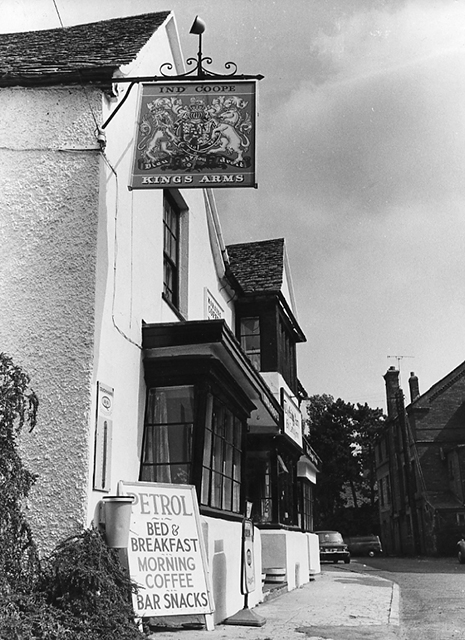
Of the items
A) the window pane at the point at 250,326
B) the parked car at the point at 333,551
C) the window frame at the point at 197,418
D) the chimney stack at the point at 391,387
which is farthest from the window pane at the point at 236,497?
the chimney stack at the point at 391,387

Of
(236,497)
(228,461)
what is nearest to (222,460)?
(228,461)

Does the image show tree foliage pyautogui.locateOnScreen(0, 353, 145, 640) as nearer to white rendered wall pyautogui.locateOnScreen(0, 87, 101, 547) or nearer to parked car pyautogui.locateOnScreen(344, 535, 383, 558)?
white rendered wall pyautogui.locateOnScreen(0, 87, 101, 547)

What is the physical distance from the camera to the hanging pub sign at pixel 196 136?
8.16 m

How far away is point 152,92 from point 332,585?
12813 mm

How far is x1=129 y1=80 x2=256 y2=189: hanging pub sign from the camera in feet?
26.8

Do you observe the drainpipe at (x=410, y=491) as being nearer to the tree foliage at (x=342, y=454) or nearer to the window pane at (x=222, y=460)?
the tree foliage at (x=342, y=454)

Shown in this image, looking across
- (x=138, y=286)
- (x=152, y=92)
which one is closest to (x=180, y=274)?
→ (x=138, y=286)

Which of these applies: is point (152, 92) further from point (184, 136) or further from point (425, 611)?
point (425, 611)

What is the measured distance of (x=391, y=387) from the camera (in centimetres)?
5088

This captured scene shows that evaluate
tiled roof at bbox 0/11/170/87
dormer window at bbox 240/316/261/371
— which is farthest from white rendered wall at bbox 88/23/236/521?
A: dormer window at bbox 240/316/261/371

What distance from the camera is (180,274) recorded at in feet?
37.8

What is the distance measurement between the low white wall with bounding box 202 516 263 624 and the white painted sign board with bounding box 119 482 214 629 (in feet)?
1.85

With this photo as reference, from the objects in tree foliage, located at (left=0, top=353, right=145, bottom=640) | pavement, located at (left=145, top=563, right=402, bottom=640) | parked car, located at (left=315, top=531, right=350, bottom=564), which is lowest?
pavement, located at (left=145, top=563, right=402, bottom=640)

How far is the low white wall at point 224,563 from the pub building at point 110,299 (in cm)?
3
